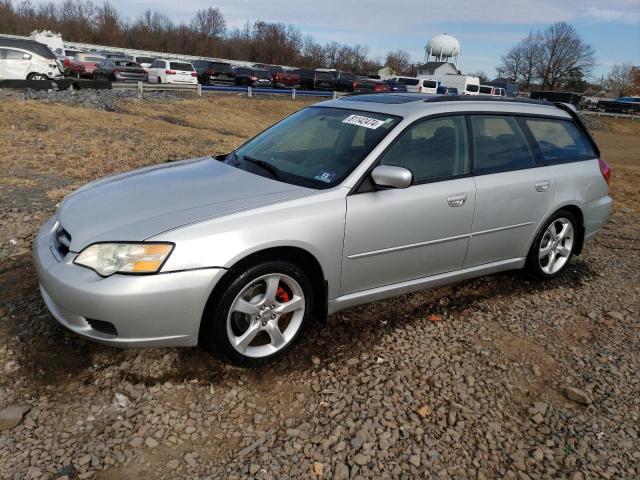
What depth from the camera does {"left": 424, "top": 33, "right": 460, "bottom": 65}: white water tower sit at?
267 feet

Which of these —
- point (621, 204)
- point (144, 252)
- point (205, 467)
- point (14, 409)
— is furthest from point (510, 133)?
point (621, 204)

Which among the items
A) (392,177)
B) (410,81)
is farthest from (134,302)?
(410,81)

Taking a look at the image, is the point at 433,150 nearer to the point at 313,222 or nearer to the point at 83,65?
the point at 313,222

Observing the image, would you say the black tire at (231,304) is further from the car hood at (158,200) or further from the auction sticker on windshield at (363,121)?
the auction sticker on windshield at (363,121)

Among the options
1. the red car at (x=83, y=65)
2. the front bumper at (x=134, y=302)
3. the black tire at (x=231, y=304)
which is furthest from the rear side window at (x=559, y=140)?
the red car at (x=83, y=65)

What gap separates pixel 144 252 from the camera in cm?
261

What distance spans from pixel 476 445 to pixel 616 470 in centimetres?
65

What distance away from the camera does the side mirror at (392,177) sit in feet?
10.1

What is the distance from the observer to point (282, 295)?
3.10m

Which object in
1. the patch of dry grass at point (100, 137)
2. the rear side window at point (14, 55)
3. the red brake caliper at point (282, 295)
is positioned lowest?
the patch of dry grass at point (100, 137)

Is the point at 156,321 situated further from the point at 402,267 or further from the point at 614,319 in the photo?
the point at 614,319

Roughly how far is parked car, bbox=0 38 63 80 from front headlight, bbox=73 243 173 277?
20438 millimetres

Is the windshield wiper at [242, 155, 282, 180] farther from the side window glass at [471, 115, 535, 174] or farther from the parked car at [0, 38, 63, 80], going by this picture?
the parked car at [0, 38, 63, 80]

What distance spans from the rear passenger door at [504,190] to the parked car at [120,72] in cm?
2546
